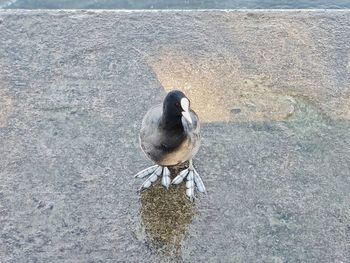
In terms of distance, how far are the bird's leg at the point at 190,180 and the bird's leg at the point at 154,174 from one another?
1.9 inches

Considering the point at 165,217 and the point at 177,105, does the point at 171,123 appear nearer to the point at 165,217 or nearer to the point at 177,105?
the point at 177,105

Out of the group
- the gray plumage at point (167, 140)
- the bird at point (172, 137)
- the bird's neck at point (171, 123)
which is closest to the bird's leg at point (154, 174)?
the bird at point (172, 137)

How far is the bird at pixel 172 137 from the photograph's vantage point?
102 inches

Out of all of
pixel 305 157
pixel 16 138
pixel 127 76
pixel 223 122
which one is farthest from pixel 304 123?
pixel 16 138

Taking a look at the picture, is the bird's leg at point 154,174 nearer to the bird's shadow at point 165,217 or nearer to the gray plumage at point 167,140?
the bird's shadow at point 165,217

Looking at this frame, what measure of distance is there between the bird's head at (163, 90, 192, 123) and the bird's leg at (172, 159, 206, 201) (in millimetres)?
408

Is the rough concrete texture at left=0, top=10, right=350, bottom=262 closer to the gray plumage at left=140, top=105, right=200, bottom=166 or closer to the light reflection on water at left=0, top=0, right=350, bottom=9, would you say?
the gray plumage at left=140, top=105, right=200, bottom=166

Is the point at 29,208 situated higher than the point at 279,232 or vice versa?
the point at 29,208

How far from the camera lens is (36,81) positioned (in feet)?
11.2

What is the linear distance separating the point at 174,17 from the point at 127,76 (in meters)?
0.64

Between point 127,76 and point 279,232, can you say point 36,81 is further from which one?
point 279,232

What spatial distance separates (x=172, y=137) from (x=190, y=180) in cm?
32

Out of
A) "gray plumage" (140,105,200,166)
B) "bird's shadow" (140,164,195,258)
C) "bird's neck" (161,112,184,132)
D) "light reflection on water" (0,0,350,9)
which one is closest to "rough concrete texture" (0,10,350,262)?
"bird's shadow" (140,164,195,258)

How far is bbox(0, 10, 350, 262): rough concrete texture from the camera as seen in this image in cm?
267
